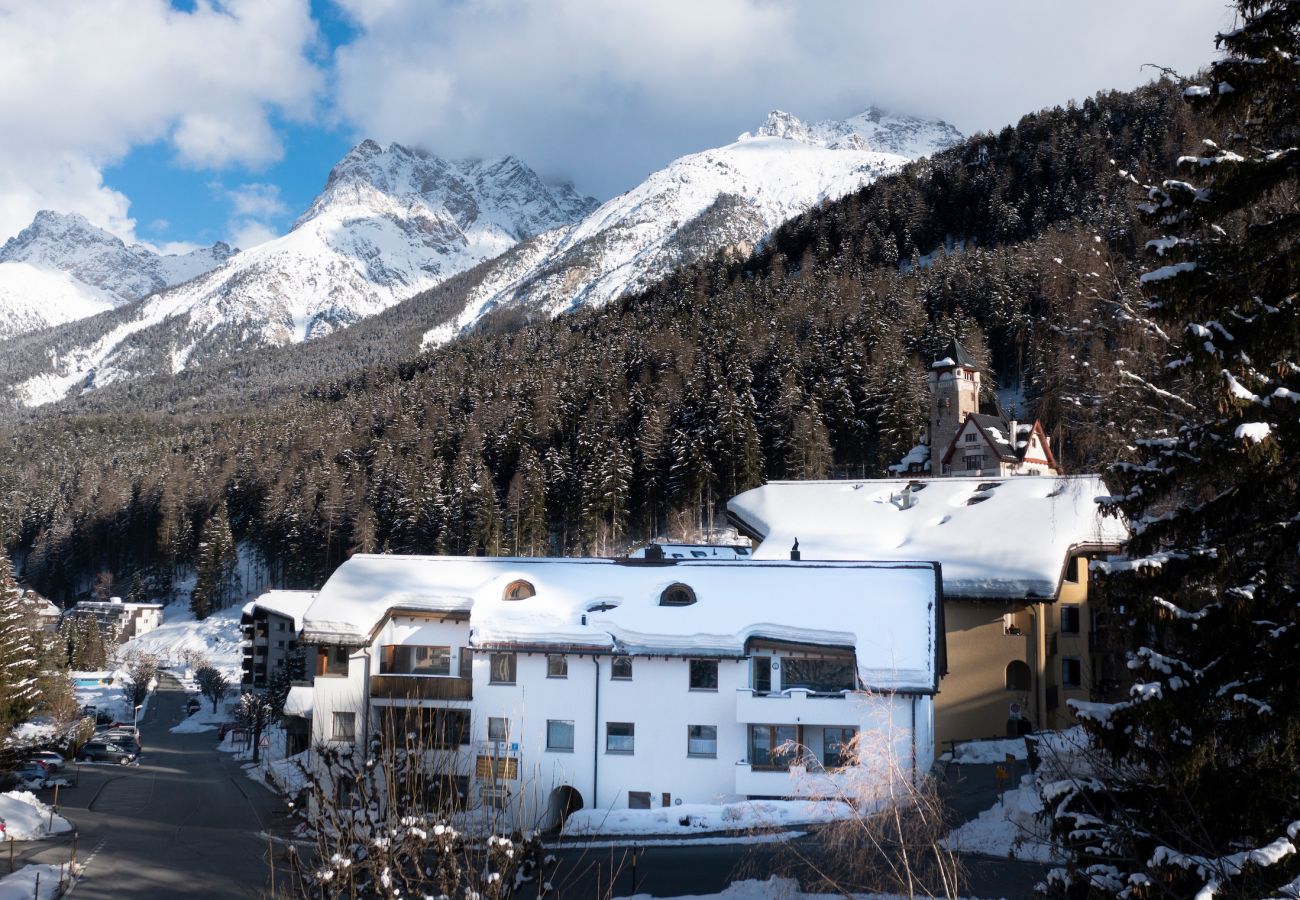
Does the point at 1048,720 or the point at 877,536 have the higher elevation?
the point at 877,536

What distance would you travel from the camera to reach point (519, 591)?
35531 millimetres

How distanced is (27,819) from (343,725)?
1134 centimetres

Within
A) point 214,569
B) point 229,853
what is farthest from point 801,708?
point 214,569

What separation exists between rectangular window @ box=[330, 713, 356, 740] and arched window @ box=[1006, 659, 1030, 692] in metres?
23.0

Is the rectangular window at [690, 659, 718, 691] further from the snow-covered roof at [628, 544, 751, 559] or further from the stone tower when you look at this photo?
the stone tower

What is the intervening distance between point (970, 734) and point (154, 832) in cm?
2863

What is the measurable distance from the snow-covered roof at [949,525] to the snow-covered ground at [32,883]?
27.6 meters

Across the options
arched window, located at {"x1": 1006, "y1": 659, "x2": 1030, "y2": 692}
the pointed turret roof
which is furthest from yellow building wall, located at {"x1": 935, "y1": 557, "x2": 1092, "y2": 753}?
the pointed turret roof

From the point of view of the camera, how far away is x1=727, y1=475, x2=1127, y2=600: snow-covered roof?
35688mm

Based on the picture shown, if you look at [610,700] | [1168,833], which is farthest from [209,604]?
[1168,833]

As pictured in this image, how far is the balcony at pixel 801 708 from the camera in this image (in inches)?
1216

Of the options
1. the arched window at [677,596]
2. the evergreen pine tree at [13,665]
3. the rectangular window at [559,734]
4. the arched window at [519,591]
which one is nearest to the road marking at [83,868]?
the evergreen pine tree at [13,665]

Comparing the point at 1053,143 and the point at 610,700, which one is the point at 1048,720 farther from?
the point at 1053,143

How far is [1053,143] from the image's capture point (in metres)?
150
